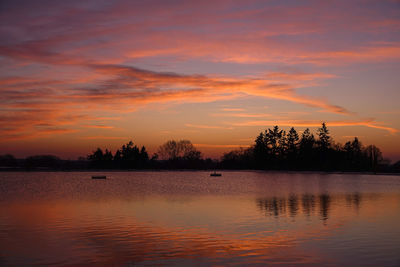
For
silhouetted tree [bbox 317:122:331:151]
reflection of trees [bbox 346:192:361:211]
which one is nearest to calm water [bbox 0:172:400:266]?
reflection of trees [bbox 346:192:361:211]

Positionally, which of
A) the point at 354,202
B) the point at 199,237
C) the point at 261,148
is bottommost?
the point at 354,202

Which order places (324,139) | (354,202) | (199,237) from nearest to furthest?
(199,237)
(354,202)
(324,139)

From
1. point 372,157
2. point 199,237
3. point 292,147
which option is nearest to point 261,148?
point 292,147

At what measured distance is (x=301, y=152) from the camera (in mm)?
175875

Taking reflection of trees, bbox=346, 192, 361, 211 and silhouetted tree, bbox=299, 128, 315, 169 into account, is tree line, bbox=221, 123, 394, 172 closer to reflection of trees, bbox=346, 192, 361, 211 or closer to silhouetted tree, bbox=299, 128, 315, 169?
silhouetted tree, bbox=299, 128, 315, 169

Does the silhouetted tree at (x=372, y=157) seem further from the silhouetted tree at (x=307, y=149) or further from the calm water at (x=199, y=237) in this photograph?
the calm water at (x=199, y=237)

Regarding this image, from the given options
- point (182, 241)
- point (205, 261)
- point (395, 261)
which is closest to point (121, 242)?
point (182, 241)

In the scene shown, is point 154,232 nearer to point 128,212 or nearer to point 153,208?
point 128,212

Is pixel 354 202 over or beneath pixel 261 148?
beneath

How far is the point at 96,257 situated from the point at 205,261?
4395 mm

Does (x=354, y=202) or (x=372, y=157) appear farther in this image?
(x=372, y=157)

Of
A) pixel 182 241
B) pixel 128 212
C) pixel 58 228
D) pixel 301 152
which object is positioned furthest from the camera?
pixel 301 152

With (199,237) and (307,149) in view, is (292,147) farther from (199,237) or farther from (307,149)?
(199,237)

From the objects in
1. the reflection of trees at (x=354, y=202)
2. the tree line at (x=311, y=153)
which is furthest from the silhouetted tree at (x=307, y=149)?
the reflection of trees at (x=354, y=202)
